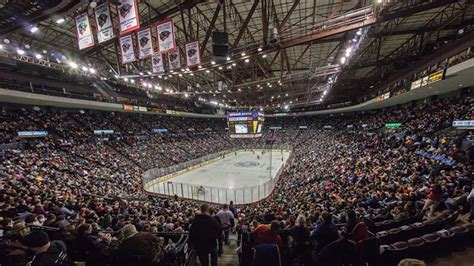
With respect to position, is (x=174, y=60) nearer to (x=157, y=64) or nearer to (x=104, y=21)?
(x=157, y=64)

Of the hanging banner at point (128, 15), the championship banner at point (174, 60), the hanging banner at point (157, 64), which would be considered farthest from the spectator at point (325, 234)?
the hanging banner at point (157, 64)

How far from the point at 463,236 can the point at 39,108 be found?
32.1 metres

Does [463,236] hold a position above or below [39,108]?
below

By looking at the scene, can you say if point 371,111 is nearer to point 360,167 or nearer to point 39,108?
point 360,167

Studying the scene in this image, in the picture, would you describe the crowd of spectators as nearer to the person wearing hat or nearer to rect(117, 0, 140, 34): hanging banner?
the person wearing hat

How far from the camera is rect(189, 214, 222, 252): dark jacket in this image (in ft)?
10.3

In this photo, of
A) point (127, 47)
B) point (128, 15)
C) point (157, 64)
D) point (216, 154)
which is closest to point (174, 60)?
point (157, 64)

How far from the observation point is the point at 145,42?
28.1 ft

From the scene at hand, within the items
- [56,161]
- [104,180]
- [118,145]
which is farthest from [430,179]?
[118,145]

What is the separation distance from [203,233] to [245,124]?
68.7ft

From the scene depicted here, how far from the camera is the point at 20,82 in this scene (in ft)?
58.5

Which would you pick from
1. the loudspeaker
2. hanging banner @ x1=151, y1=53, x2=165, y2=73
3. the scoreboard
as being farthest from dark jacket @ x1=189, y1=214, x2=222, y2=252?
the scoreboard

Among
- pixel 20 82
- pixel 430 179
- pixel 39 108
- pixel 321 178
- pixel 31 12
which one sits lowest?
pixel 321 178

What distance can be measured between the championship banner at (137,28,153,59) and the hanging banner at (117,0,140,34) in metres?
1.69
